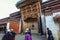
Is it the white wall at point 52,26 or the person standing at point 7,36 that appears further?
the white wall at point 52,26

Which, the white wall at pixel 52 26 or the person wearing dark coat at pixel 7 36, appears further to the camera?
the white wall at pixel 52 26

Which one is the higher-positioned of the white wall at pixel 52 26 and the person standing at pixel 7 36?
the white wall at pixel 52 26

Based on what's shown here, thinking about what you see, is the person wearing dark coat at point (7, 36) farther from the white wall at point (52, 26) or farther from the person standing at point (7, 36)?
the white wall at point (52, 26)

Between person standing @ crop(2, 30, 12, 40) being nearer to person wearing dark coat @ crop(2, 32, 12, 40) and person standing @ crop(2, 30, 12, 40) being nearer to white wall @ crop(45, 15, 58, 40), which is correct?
person wearing dark coat @ crop(2, 32, 12, 40)

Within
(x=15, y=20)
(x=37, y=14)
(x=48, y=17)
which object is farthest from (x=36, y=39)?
(x=15, y=20)

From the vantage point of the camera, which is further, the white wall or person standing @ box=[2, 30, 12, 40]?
the white wall

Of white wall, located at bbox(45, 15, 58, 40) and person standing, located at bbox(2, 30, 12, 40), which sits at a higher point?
white wall, located at bbox(45, 15, 58, 40)

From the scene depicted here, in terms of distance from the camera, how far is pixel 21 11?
A: 20406mm

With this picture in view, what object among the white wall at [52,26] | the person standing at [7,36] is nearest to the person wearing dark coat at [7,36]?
the person standing at [7,36]

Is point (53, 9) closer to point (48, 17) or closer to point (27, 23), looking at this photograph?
point (48, 17)

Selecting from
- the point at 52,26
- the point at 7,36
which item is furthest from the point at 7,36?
the point at 52,26

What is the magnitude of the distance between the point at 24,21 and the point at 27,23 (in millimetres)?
595

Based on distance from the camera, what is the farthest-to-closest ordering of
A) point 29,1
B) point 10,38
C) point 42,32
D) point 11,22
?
point 11,22 < point 29,1 < point 42,32 < point 10,38

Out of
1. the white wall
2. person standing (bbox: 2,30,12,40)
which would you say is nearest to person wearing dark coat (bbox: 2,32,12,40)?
person standing (bbox: 2,30,12,40)
